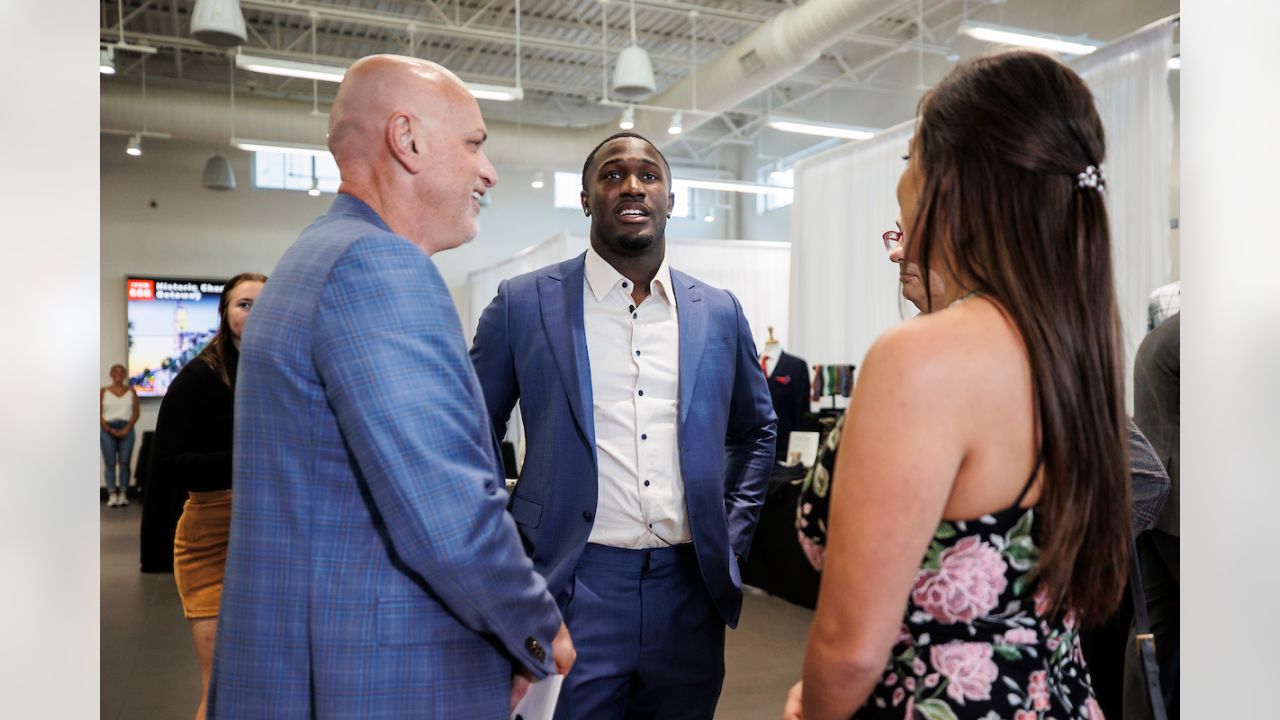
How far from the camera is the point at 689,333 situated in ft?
7.77

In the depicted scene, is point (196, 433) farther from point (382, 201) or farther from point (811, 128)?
point (811, 128)

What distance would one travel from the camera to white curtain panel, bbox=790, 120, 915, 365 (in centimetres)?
673

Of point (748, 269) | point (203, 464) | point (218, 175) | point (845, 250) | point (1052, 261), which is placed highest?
point (218, 175)

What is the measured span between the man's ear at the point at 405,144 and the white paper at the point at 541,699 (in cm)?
80

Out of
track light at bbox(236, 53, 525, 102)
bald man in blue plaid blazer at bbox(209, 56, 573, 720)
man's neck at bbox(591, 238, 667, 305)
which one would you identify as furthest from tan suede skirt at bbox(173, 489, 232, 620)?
track light at bbox(236, 53, 525, 102)

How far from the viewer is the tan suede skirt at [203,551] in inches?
114

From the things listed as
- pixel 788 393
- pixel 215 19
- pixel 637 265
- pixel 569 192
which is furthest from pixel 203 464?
pixel 569 192

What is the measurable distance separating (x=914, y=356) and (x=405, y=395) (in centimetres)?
63

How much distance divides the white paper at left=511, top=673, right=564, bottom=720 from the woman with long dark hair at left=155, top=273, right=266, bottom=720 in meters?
1.70

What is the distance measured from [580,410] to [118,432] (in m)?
11.9

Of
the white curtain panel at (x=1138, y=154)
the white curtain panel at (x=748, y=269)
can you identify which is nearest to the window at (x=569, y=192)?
the white curtain panel at (x=748, y=269)

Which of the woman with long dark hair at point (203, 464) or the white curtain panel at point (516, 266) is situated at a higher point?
the white curtain panel at point (516, 266)

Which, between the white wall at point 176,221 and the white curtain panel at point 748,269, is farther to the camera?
the white wall at point 176,221

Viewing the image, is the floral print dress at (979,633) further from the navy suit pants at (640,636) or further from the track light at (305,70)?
the track light at (305,70)
